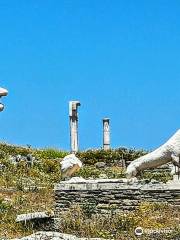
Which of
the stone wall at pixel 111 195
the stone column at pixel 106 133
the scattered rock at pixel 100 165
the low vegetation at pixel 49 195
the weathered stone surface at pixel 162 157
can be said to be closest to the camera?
the low vegetation at pixel 49 195

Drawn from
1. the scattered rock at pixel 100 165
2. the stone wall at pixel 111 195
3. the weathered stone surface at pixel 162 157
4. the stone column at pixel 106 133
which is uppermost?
the stone column at pixel 106 133

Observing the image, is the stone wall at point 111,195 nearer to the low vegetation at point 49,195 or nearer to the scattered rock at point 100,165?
the low vegetation at point 49,195

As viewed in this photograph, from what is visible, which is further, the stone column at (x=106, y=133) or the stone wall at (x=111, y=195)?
the stone column at (x=106, y=133)

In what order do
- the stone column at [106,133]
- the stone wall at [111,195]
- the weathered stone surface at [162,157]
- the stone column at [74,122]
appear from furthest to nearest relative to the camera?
the stone column at [106,133]
the stone column at [74,122]
the weathered stone surface at [162,157]
the stone wall at [111,195]

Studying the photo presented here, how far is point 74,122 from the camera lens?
41406 millimetres

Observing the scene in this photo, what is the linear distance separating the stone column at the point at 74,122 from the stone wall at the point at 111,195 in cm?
2313

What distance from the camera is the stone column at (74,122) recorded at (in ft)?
134

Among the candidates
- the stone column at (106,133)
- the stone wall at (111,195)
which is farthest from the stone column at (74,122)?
the stone wall at (111,195)

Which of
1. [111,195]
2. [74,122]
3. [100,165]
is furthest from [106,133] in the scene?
[111,195]

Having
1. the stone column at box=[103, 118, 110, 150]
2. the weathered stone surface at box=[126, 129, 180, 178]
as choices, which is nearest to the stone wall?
the weathered stone surface at box=[126, 129, 180, 178]

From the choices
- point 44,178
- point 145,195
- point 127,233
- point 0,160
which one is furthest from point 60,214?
point 0,160

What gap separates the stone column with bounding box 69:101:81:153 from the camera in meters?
40.9

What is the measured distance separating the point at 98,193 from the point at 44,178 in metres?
10.1

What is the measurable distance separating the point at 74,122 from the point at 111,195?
24.5 metres
